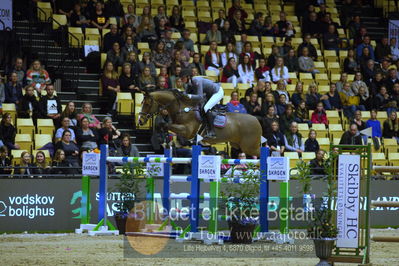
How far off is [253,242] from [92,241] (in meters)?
2.17

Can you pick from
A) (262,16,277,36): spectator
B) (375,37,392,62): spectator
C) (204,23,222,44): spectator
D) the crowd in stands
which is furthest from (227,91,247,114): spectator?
(375,37,392,62): spectator

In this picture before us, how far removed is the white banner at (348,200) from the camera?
8492mm

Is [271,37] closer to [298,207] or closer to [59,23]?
[59,23]

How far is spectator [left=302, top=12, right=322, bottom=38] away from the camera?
67.7 ft

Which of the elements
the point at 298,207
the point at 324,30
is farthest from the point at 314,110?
the point at 298,207

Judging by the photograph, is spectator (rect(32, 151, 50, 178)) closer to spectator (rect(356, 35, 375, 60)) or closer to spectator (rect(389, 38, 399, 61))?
spectator (rect(356, 35, 375, 60))

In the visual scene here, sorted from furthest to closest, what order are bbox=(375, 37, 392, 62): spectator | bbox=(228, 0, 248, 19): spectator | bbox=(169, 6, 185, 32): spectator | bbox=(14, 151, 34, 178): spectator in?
1. bbox=(375, 37, 392, 62): spectator
2. bbox=(228, 0, 248, 19): spectator
3. bbox=(169, 6, 185, 32): spectator
4. bbox=(14, 151, 34, 178): spectator

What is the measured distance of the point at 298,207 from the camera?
13.3 m

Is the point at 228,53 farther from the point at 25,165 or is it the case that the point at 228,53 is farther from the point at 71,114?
the point at 25,165

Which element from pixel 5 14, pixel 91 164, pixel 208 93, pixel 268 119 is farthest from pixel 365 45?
pixel 91 164

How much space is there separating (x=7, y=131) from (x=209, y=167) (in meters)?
4.53

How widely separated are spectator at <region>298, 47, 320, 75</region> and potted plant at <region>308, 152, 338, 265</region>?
1060 centimetres

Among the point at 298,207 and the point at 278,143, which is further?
the point at 278,143

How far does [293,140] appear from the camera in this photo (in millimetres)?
16297
